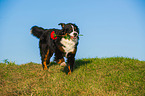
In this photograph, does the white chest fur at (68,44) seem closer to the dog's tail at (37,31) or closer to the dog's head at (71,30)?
the dog's head at (71,30)

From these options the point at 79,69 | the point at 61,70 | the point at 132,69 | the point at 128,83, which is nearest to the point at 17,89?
the point at 61,70

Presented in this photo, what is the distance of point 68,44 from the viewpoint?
6.03 meters

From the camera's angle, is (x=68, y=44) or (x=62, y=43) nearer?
(x=68, y=44)

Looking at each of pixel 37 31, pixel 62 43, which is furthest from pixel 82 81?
pixel 37 31

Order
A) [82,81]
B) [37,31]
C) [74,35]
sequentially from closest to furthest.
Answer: [74,35]
[82,81]
[37,31]

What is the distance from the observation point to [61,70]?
7.39 metres

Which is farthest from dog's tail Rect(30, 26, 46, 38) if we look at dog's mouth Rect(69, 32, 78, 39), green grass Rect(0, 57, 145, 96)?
dog's mouth Rect(69, 32, 78, 39)

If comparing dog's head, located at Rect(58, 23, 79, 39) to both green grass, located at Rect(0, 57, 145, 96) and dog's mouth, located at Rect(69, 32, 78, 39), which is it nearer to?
dog's mouth, located at Rect(69, 32, 78, 39)

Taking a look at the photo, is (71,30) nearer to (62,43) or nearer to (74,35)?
(74,35)

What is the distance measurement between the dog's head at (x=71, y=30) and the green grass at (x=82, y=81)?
64.8 inches

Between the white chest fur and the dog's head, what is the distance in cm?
20

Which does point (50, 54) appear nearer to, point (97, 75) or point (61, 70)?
point (61, 70)

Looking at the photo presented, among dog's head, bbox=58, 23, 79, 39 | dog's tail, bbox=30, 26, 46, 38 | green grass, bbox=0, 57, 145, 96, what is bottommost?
green grass, bbox=0, 57, 145, 96

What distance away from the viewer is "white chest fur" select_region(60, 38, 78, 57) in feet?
19.5
